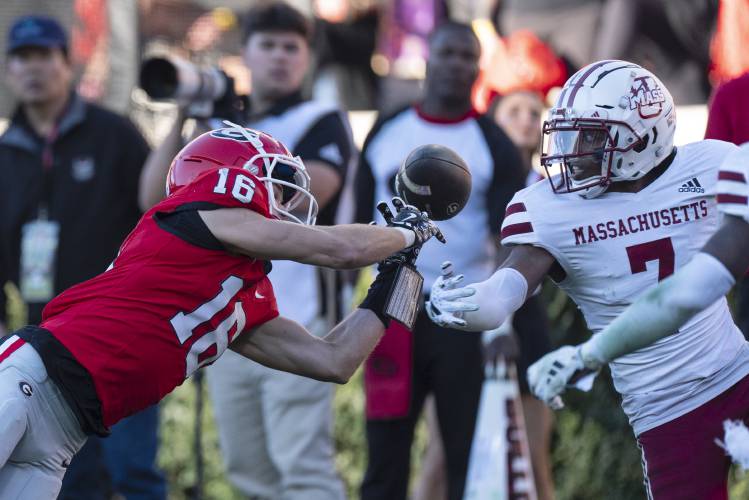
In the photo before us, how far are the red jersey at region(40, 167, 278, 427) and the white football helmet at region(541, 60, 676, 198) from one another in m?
0.88

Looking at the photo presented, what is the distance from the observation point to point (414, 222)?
4008 mm

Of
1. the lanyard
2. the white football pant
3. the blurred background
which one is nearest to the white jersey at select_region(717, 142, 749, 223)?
the white football pant

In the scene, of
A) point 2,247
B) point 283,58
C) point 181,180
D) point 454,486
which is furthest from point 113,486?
point 181,180

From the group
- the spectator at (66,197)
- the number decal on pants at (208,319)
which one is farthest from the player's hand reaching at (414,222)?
the spectator at (66,197)

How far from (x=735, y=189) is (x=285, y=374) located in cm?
232

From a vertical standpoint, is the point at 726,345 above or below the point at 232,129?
below

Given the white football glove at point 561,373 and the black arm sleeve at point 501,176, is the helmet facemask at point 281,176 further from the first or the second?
the black arm sleeve at point 501,176

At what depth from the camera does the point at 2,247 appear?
589 cm

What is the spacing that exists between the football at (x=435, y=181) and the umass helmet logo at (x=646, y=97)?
0.54 metres

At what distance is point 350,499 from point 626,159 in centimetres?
342

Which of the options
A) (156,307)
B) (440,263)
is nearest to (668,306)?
(156,307)

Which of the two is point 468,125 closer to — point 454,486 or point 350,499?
point 454,486

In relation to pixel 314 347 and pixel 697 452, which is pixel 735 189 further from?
pixel 314 347

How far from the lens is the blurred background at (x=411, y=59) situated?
21.0 feet
